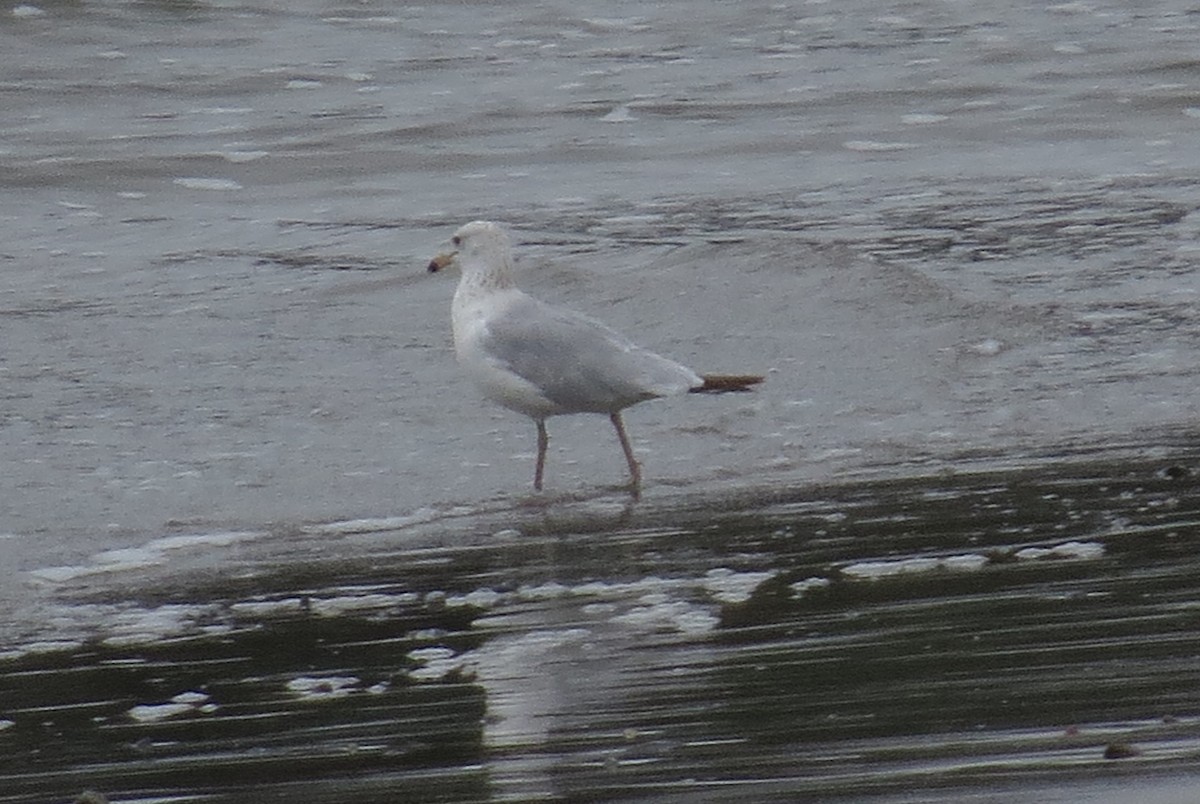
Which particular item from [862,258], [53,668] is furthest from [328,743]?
[862,258]

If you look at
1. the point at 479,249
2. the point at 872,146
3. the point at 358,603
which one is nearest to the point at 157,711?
the point at 358,603

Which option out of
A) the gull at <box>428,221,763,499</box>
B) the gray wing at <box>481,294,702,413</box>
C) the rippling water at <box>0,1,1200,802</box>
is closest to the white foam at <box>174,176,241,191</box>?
the rippling water at <box>0,1,1200,802</box>

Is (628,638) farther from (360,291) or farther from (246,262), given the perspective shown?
(246,262)

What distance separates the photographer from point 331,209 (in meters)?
12.5

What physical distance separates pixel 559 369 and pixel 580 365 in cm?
7

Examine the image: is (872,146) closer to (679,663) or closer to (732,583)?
(732,583)

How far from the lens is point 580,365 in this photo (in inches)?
270

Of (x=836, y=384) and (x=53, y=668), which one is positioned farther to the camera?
(x=836, y=384)

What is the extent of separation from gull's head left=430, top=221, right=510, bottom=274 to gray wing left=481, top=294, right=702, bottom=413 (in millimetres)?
338

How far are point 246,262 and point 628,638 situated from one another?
683 cm

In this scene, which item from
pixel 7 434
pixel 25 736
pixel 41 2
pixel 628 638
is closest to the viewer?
pixel 25 736

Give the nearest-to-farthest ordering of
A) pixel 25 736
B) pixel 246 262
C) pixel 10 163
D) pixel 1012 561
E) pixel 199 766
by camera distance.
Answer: pixel 199 766, pixel 25 736, pixel 1012 561, pixel 246 262, pixel 10 163

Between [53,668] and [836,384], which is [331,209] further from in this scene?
[53,668]

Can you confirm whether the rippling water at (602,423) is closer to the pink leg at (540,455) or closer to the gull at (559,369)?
the pink leg at (540,455)
